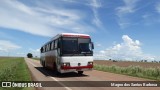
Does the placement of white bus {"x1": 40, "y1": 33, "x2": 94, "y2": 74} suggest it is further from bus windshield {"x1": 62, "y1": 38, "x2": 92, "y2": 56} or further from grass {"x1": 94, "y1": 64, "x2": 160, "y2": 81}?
grass {"x1": 94, "y1": 64, "x2": 160, "y2": 81}

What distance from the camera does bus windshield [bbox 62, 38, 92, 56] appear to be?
22.1 m

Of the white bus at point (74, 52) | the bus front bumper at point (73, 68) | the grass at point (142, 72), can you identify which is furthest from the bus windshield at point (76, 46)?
the grass at point (142, 72)

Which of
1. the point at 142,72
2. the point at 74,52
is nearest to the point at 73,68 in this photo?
the point at 74,52

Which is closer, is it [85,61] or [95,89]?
[95,89]

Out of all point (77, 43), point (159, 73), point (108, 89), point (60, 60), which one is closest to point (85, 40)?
point (77, 43)

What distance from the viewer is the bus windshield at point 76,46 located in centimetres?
2206

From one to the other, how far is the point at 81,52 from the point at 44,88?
7499 millimetres

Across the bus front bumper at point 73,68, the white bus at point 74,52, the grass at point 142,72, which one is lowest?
the grass at point 142,72

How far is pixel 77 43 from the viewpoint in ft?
73.7

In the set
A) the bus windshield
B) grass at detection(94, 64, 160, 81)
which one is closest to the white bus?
the bus windshield

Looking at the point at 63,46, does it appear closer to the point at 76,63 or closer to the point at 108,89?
the point at 76,63

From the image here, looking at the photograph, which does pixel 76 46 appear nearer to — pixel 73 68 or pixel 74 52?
pixel 74 52

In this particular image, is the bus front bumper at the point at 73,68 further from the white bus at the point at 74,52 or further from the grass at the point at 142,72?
the grass at the point at 142,72

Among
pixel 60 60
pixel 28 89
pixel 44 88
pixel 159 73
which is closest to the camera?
pixel 28 89
